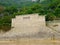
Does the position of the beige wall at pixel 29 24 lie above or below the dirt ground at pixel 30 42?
above

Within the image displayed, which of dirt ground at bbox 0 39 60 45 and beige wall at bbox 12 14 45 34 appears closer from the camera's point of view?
dirt ground at bbox 0 39 60 45

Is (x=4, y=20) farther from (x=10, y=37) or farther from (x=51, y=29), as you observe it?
(x=51, y=29)

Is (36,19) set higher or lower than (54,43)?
higher

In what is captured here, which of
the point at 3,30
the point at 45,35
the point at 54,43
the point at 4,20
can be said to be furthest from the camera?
the point at 4,20

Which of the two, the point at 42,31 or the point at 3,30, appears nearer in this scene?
the point at 42,31

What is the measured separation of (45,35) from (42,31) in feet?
2.17

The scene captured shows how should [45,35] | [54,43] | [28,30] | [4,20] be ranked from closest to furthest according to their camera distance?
[54,43] → [45,35] → [28,30] → [4,20]

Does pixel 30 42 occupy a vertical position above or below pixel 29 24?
below

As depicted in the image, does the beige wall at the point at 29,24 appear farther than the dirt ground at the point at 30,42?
Yes

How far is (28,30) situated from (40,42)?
2204mm

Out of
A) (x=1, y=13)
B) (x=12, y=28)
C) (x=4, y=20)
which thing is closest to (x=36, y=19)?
(x=12, y=28)

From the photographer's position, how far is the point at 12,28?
68.8 feet

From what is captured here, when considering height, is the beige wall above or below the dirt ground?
above

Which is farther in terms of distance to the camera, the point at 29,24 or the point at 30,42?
the point at 29,24
